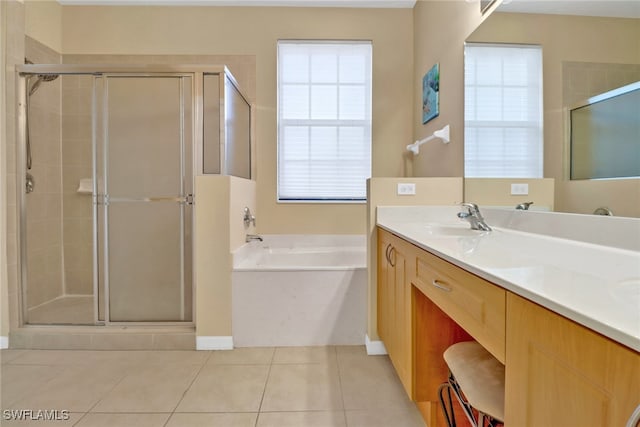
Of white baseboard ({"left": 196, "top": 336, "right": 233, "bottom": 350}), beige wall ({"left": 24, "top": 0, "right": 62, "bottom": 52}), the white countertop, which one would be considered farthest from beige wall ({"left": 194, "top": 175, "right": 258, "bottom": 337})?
beige wall ({"left": 24, "top": 0, "right": 62, "bottom": 52})

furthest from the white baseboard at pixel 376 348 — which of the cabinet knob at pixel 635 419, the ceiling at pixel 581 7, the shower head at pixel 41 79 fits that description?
the shower head at pixel 41 79

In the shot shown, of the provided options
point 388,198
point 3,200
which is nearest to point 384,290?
point 388,198

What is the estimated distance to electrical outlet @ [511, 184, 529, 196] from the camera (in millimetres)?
1439

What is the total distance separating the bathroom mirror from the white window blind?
6 centimetres

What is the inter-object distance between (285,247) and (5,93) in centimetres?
226

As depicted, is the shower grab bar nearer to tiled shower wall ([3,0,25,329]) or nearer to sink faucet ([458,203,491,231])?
tiled shower wall ([3,0,25,329])

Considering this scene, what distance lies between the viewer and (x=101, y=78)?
2195mm

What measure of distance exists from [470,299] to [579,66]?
0.92m

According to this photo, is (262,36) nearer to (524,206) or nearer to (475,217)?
(475,217)

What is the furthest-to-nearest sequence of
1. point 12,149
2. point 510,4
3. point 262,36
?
point 262,36
point 12,149
point 510,4

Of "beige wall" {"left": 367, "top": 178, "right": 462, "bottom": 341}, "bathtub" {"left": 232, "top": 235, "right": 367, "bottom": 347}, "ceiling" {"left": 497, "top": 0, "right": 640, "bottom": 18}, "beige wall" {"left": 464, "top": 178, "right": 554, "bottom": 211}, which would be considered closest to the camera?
"ceiling" {"left": 497, "top": 0, "right": 640, "bottom": 18}

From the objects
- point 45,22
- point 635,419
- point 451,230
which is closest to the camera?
point 635,419

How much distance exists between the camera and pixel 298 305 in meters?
2.14

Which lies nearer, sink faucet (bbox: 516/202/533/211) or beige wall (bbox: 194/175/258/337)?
sink faucet (bbox: 516/202/533/211)
